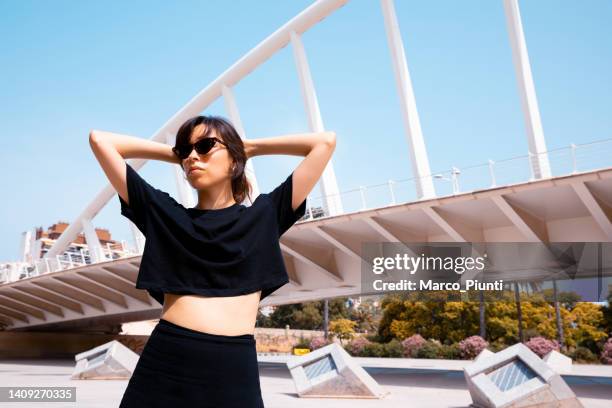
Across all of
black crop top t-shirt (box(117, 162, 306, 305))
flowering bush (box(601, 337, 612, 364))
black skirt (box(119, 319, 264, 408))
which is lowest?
flowering bush (box(601, 337, 612, 364))

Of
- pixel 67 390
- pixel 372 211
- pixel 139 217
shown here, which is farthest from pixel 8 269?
pixel 139 217

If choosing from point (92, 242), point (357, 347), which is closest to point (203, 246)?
point (92, 242)

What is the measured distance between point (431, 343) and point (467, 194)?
28434 mm

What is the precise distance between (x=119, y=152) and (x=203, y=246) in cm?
61

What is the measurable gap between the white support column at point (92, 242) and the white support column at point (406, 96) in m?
19.3

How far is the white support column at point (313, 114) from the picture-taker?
2075cm

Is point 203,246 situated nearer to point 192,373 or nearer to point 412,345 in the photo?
point 192,373

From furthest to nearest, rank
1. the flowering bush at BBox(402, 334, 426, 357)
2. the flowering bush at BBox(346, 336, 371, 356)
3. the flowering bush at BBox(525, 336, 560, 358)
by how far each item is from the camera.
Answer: the flowering bush at BBox(346, 336, 371, 356)
the flowering bush at BBox(402, 334, 426, 357)
the flowering bush at BBox(525, 336, 560, 358)

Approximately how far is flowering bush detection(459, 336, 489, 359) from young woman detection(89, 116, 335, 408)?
3775 centimetres

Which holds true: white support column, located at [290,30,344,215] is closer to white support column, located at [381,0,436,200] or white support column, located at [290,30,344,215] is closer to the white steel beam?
the white steel beam

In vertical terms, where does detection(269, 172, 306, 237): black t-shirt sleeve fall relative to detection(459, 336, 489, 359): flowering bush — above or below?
above

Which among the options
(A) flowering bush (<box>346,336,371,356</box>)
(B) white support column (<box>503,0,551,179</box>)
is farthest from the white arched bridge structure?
(A) flowering bush (<box>346,336,371,356</box>)

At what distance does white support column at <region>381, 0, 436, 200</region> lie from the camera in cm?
2109

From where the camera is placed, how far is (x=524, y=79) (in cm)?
1936
